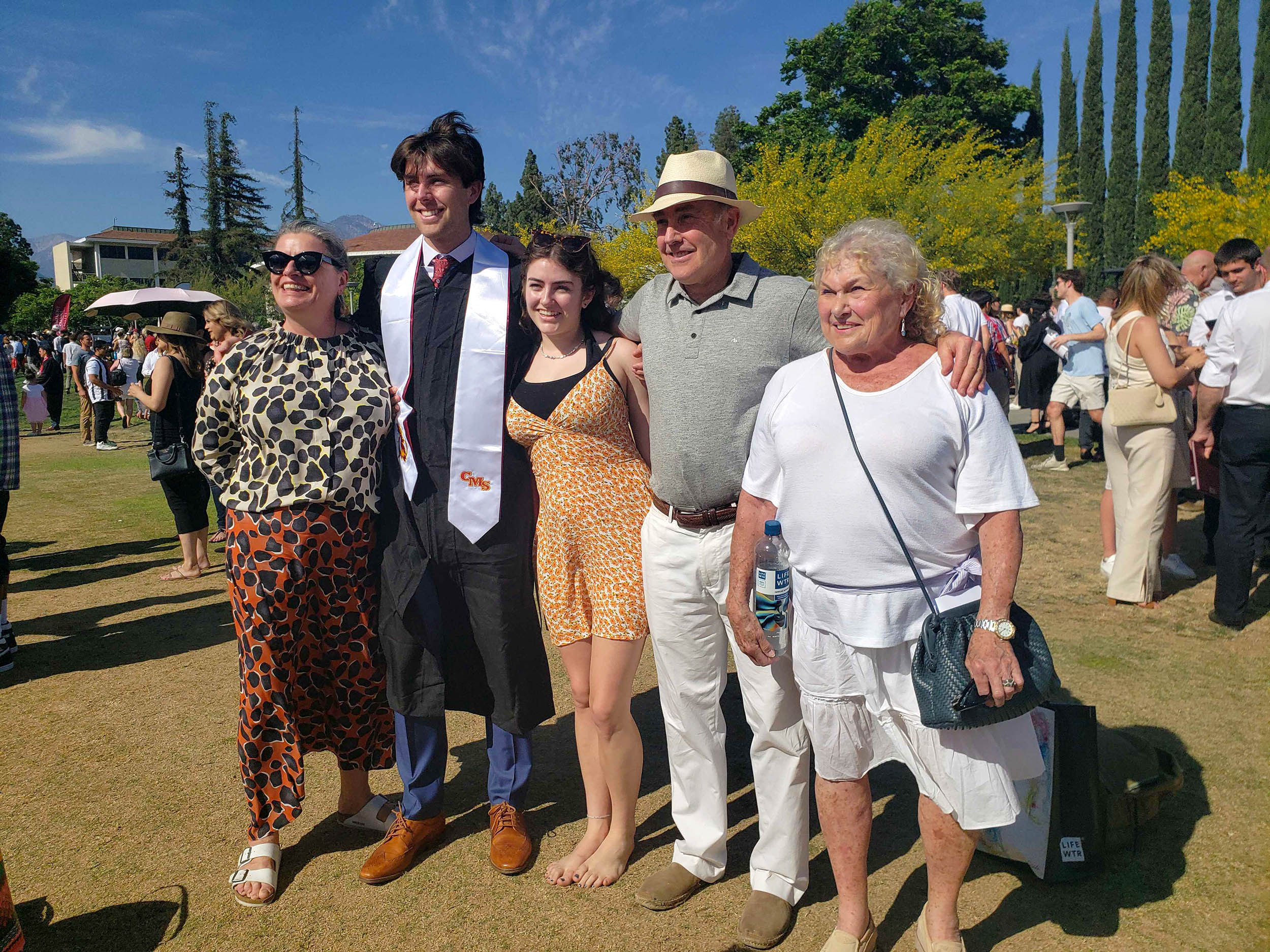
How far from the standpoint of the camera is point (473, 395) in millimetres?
2854

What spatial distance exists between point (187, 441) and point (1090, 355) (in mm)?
8796

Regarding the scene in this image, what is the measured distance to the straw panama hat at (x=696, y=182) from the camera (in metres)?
2.54

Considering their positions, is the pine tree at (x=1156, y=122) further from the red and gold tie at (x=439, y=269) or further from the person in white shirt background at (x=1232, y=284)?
the red and gold tie at (x=439, y=269)

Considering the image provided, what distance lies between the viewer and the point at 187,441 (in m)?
6.71

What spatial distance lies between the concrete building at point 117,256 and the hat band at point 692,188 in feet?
301

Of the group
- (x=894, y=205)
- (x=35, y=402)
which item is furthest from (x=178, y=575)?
(x=894, y=205)

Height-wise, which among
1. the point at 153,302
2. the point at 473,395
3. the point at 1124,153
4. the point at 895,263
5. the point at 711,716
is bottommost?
the point at 711,716

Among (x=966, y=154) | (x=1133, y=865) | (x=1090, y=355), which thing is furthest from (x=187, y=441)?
(x=966, y=154)

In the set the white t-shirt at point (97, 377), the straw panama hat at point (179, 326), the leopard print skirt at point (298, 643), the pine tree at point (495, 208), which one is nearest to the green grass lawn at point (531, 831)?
the leopard print skirt at point (298, 643)

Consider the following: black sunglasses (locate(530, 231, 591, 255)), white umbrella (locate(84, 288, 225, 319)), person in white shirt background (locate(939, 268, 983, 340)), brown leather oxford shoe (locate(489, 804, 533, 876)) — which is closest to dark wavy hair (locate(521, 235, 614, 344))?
black sunglasses (locate(530, 231, 591, 255))

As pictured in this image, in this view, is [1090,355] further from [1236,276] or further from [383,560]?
[383,560]

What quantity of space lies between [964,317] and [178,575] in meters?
6.40

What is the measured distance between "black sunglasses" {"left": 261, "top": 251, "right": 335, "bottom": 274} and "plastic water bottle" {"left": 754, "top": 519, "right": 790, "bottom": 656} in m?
1.69

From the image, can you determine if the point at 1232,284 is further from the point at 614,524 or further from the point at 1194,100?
the point at 1194,100
